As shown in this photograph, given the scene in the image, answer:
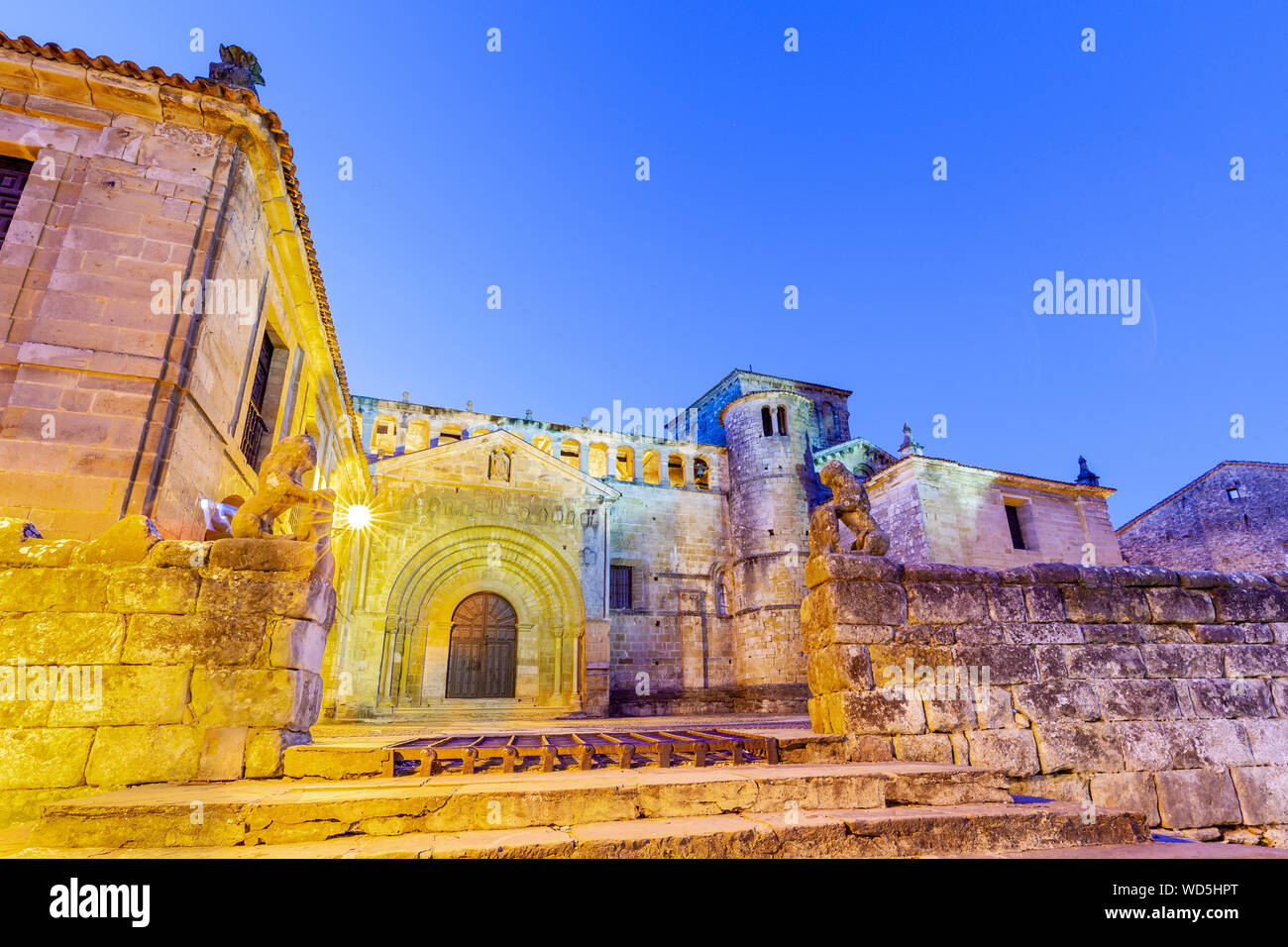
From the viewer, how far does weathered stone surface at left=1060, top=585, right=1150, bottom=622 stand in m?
5.32

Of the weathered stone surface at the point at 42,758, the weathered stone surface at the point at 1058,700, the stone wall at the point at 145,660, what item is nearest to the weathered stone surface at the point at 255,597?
the stone wall at the point at 145,660

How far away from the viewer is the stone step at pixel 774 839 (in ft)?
8.36

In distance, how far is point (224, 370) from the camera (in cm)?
662

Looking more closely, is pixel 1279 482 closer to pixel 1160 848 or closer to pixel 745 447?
pixel 745 447

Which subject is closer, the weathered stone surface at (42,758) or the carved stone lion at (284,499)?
the weathered stone surface at (42,758)

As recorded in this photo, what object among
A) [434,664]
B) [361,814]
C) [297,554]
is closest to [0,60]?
[297,554]

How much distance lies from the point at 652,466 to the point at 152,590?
20404 millimetres

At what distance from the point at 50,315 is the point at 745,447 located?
19.4 meters

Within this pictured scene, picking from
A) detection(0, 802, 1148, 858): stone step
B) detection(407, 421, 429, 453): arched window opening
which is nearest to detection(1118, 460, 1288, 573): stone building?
detection(0, 802, 1148, 858): stone step

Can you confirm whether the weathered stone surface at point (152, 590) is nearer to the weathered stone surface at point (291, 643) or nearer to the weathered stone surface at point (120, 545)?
the weathered stone surface at point (120, 545)

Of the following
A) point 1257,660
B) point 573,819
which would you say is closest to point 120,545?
point 573,819

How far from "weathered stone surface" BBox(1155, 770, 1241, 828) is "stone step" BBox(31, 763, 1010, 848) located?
240 centimetres

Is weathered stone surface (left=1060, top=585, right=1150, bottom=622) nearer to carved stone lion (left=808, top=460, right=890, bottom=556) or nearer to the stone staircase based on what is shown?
carved stone lion (left=808, top=460, right=890, bottom=556)
